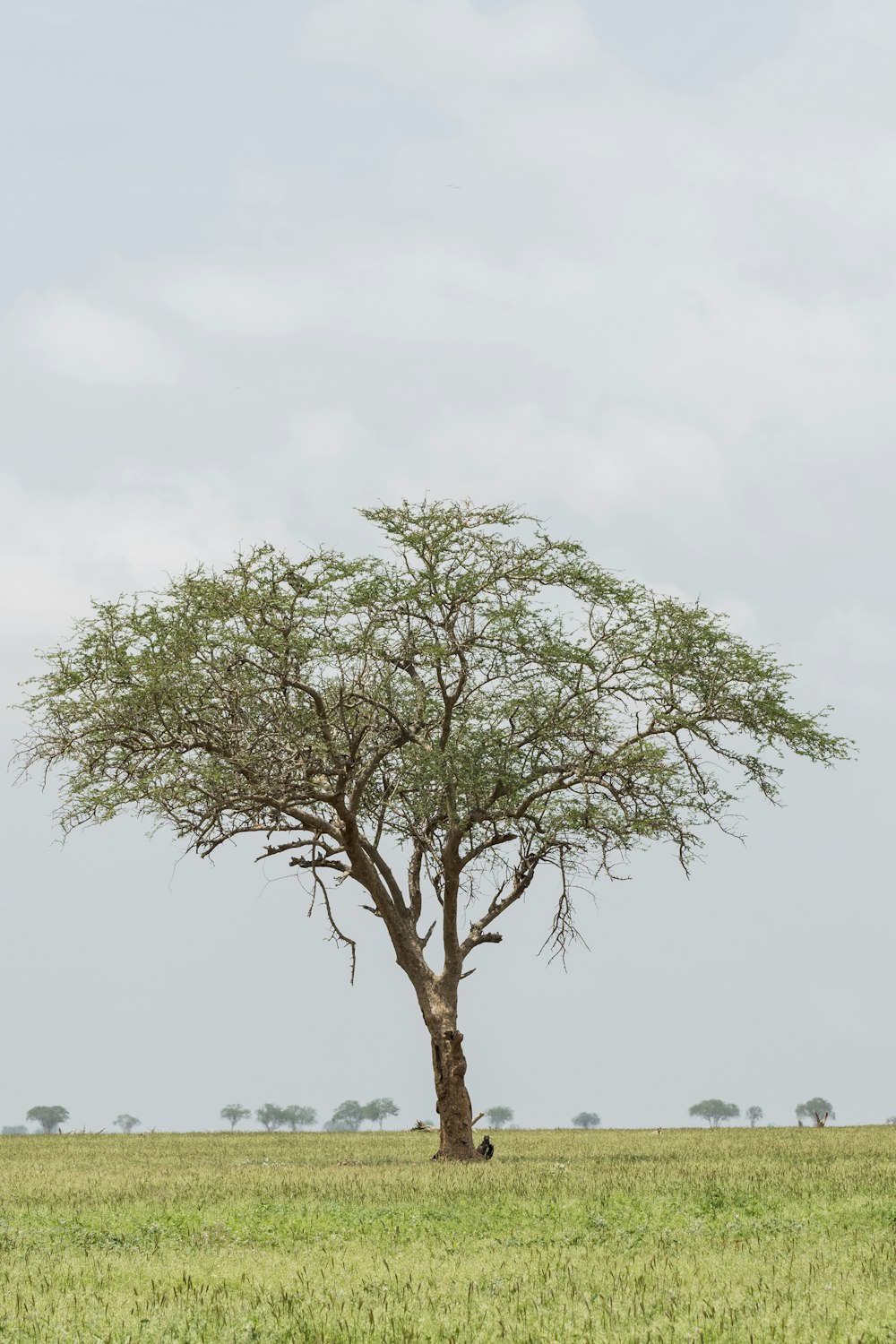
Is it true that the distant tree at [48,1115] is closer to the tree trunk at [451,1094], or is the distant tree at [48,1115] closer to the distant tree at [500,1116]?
the distant tree at [500,1116]

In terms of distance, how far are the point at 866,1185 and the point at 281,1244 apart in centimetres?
1184

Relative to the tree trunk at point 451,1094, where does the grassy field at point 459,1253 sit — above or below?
below

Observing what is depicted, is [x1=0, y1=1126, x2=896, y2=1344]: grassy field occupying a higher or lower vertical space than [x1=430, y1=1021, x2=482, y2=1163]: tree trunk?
lower

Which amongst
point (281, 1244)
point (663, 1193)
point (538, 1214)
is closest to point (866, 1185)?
point (663, 1193)

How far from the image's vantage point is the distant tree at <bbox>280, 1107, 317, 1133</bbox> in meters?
180

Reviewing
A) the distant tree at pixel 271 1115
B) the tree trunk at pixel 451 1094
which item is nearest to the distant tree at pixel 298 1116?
the distant tree at pixel 271 1115

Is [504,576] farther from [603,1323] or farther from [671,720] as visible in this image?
[603,1323]

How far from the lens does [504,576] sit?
34781mm

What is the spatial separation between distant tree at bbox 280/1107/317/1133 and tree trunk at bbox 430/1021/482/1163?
14967 cm

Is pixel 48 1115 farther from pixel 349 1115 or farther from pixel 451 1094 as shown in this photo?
pixel 451 1094

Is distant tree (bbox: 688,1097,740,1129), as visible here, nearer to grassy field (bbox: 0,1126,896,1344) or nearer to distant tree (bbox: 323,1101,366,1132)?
distant tree (bbox: 323,1101,366,1132)

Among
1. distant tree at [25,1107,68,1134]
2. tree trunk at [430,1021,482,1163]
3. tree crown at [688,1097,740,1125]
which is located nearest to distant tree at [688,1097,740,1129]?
tree crown at [688,1097,740,1125]

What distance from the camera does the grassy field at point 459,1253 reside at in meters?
12.8

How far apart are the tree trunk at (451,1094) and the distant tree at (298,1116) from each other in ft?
491
